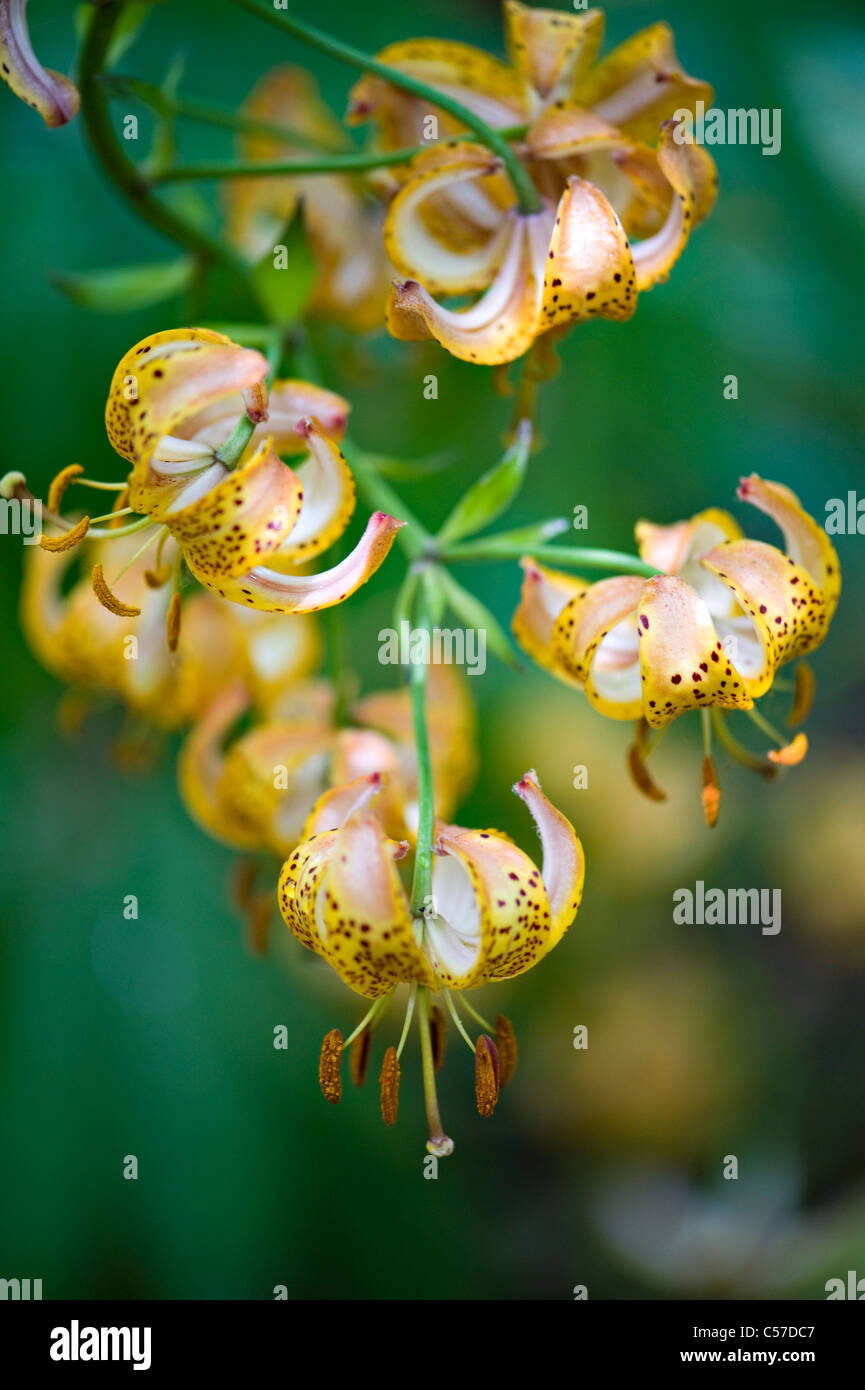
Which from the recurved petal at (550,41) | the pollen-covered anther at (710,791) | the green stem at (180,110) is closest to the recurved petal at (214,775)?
the pollen-covered anther at (710,791)

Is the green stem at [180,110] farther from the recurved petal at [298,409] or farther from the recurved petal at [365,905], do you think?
the recurved petal at [365,905]

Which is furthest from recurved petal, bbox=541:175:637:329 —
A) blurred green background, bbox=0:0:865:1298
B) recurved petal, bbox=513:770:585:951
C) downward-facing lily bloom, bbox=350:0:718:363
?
blurred green background, bbox=0:0:865:1298

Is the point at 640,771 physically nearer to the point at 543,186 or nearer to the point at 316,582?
the point at 316,582

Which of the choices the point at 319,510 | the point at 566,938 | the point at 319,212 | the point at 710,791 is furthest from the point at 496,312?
the point at 566,938

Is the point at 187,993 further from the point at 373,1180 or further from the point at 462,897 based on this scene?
the point at 462,897

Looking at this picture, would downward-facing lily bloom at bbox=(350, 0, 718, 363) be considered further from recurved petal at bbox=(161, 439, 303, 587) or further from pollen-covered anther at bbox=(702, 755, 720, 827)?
pollen-covered anther at bbox=(702, 755, 720, 827)
